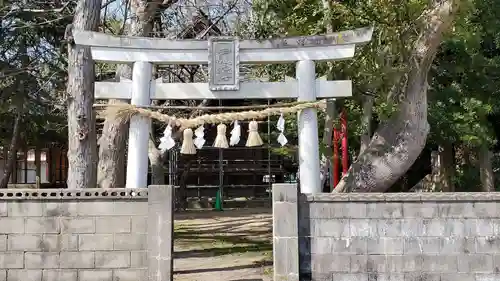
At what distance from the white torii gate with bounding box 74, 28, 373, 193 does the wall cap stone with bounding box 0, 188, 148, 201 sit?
85 centimetres

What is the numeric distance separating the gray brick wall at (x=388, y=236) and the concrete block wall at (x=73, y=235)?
1922 millimetres

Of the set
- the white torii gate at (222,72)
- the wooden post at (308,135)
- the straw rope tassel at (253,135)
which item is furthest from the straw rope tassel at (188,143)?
the wooden post at (308,135)

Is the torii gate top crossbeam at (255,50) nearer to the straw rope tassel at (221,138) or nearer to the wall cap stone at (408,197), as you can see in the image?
the straw rope tassel at (221,138)

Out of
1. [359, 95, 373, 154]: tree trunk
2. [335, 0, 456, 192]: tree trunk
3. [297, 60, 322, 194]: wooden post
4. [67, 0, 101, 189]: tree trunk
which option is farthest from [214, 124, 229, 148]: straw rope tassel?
[359, 95, 373, 154]: tree trunk


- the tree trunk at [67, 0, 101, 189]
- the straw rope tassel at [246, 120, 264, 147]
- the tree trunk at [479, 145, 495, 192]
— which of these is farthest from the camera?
the tree trunk at [479, 145, 495, 192]

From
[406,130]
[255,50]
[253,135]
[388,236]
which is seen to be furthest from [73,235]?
[406,130]

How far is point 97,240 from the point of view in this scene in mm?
7137

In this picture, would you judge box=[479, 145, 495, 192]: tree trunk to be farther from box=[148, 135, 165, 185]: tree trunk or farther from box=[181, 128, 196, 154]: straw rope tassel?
box=[181, 128, 196, 154]: straw rope tassel

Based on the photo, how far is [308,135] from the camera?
8141 mm

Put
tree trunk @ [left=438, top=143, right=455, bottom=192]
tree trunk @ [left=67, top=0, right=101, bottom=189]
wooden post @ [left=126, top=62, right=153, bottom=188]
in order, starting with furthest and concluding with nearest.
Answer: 1. tree trunk @ [left=438, top=143, right=455, bottom=192]
2. tree trunk @ [left=67, top=0, right=101, bottom=189]
3. wooden post @ [left=126, top=62, right=153, bottom=188]

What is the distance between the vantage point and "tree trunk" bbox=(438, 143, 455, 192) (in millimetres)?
18669

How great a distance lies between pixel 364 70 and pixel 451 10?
2.08m

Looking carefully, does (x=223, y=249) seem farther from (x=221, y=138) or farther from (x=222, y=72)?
(x=222, y=72)

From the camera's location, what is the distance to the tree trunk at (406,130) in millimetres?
9531
